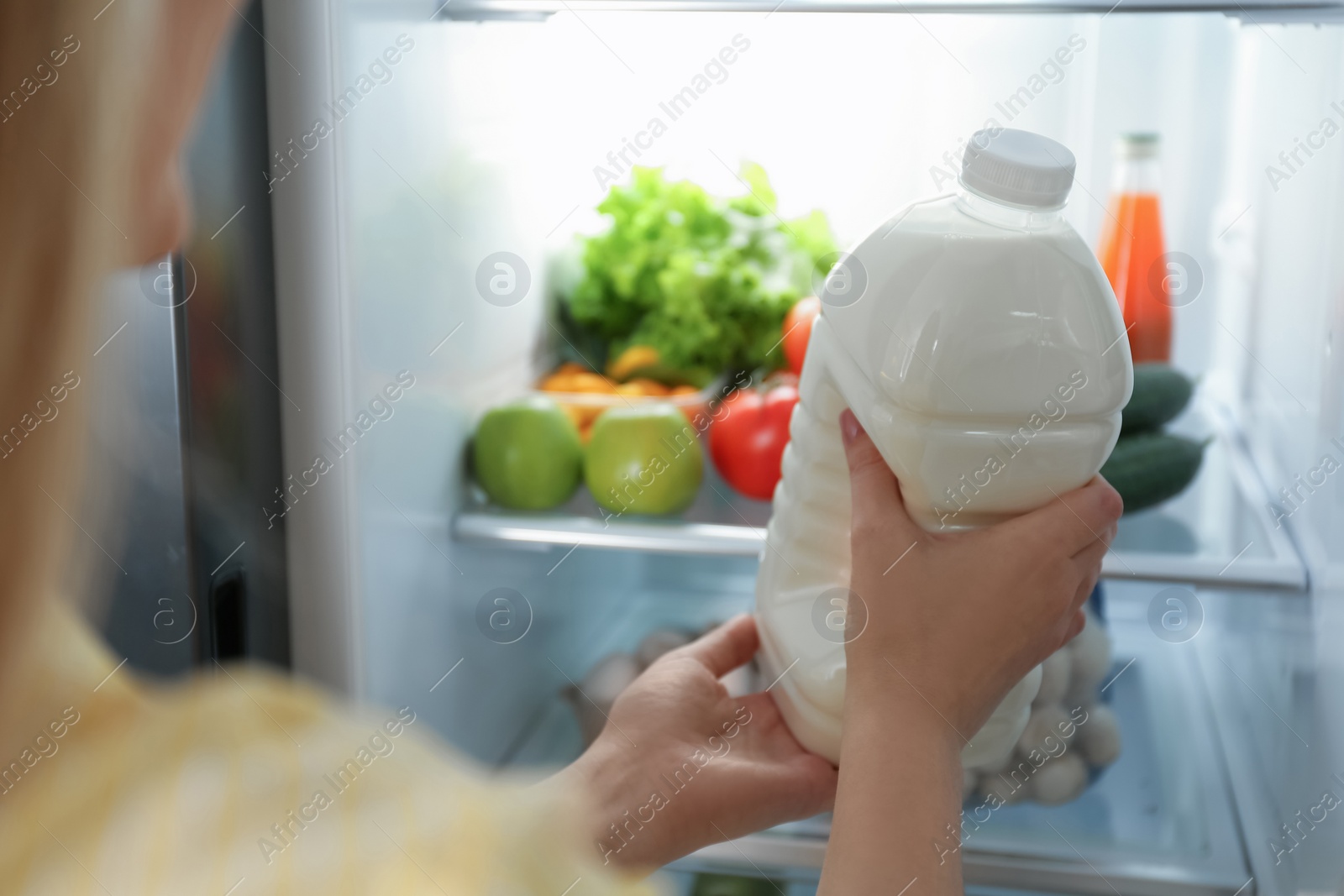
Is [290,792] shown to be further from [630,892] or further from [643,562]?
[643,562]

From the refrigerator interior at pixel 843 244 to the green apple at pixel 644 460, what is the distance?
0.05 metres

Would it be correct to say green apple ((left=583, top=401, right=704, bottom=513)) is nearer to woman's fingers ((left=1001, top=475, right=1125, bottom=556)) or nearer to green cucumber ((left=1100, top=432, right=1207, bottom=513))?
green cucumber ((left=1100, top=432, right=1207, bottom=513))

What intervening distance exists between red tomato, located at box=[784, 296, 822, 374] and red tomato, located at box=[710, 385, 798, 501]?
0.06 metres

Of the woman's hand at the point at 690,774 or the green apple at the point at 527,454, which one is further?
the green apple at the point at 527,454

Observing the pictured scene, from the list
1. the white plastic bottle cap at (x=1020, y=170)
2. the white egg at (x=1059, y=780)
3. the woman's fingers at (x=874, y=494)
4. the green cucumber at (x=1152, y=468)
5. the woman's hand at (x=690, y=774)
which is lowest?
the white egg at (x=1059, y=780)

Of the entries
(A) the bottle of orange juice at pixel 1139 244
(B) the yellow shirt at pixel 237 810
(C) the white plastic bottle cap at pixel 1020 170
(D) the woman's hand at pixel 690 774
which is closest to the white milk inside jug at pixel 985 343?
(C) the white plastic bottle cap at pixel 1020 170

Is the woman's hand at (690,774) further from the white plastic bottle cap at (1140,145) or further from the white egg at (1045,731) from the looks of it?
the white plastic bottle cap at (1140,145)

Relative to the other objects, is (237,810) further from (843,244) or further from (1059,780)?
(843,244)

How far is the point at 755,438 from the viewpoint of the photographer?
1.09 metres

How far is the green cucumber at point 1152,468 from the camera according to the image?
39.9 inches

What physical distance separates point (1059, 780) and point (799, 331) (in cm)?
52

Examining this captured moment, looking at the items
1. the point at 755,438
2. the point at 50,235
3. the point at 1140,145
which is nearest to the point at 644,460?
the point at 755,438

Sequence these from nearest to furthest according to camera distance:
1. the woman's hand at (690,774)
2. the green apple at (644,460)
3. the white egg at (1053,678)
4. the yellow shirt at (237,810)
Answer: the yellow shirt at (237,810) < the woman's hand at (690,774) < the white egg at (1053,678) < the green apple at (644,460)

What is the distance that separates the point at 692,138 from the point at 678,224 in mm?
167
